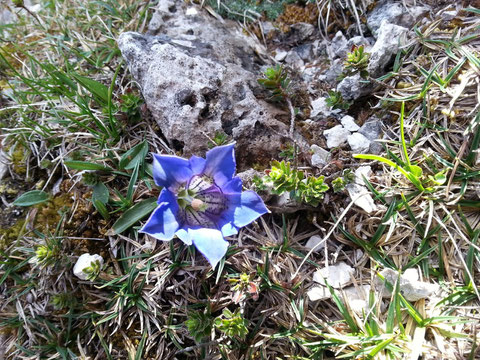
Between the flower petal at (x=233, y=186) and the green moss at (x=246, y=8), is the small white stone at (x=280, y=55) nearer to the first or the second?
the green moss at (x=246, y=8)

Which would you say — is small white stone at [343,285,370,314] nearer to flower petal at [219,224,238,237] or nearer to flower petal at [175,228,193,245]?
flower petal at [219,224,238,237]

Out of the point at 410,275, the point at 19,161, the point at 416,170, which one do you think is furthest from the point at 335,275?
the point at 19,161

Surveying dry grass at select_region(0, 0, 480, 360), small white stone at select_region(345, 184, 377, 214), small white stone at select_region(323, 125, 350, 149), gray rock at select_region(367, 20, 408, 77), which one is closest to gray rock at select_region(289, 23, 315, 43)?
gray rock at select_region(367, 20, 408, 77)

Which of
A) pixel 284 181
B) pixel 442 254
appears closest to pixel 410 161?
pixel 442 254

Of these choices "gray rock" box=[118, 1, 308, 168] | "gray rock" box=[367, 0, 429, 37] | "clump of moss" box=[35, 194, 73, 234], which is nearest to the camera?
"gray rock" box=[118, 1, 308, 168]

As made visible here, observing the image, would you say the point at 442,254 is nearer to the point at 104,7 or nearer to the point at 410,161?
the point at 410,161

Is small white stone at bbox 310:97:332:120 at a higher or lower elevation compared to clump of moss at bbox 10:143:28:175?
higher
